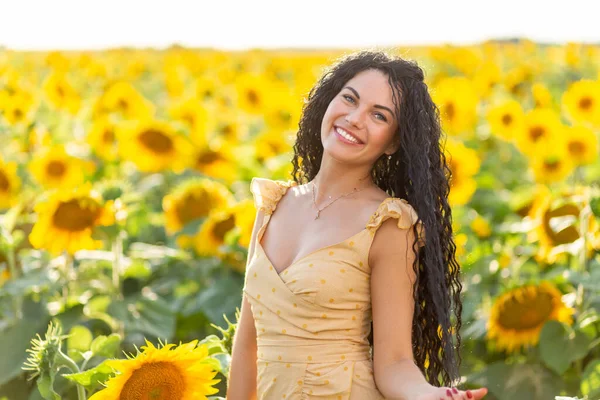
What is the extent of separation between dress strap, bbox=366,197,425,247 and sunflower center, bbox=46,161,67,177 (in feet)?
8.61

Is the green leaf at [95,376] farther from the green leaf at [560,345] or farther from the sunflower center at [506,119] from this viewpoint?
the sunflower center at [506,119]

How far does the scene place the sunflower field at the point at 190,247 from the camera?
2449 mm

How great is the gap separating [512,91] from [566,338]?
490 centimetres

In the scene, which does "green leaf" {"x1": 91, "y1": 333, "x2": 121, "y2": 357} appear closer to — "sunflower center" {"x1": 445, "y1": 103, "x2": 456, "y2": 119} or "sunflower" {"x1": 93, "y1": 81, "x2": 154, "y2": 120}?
"sunflower" {"x1": 93, "y1": 81, "x2": 154, "y2": 120}

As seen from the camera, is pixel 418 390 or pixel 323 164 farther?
A: pixel 323 164

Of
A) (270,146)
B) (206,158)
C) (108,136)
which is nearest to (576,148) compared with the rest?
(270,146)

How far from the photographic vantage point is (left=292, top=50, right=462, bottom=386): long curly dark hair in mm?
1951

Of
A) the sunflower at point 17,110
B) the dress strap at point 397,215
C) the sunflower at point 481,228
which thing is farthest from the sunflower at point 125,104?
the dress strap at point 397,215

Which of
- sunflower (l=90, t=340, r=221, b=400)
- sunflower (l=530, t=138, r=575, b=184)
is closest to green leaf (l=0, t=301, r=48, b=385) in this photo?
sunflower (l=90, t=340, r=221, b=400)

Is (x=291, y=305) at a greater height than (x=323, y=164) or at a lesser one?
lesser

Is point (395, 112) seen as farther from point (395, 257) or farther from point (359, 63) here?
point (395, 257)

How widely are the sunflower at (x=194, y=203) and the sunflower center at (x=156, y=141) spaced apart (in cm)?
80

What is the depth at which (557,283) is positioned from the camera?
320 centimetres

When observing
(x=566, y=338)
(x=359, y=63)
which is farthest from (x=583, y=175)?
(x=359, y=63)
